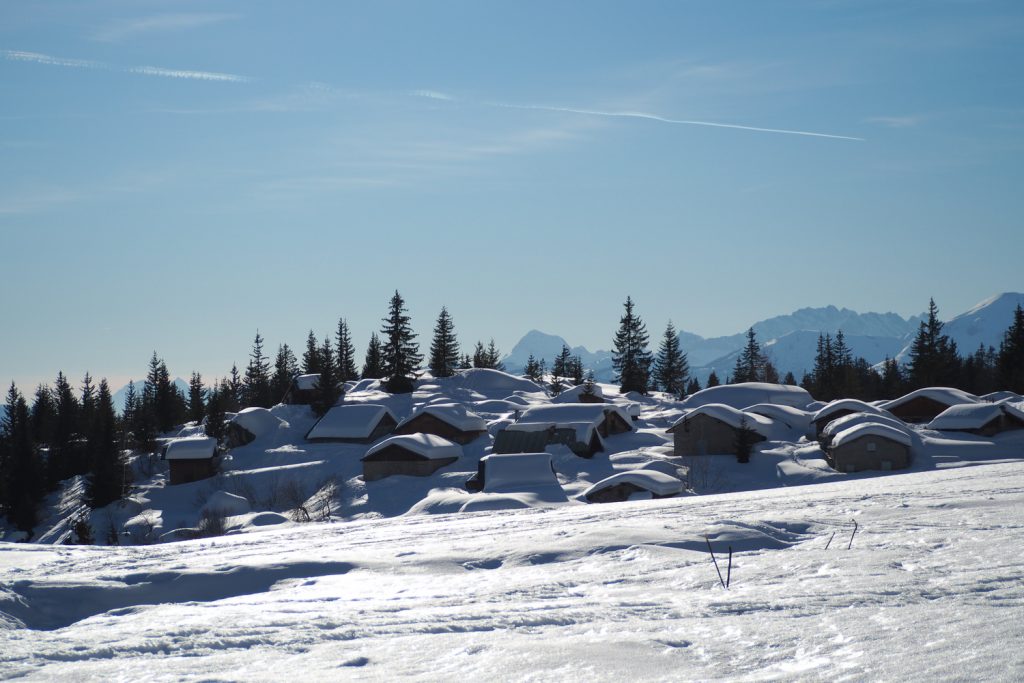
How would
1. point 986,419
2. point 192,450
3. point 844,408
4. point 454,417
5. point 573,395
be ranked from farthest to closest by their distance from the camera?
1. point 573,395
2. point 454,417
3. point 192,450
4. point 844,408
5. point 986,419

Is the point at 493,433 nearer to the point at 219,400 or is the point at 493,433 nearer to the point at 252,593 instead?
the point at 219,400

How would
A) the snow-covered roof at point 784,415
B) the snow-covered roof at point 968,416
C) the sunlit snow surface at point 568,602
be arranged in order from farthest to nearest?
the snow-covered roof at point 784,415
the snow-covered roof at point 968,416
the sunlit snow surface at point 568,602

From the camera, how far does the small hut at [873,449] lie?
4694 centimetres

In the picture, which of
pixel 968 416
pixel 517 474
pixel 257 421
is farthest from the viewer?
pixel 257 421

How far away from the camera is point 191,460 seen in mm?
60812

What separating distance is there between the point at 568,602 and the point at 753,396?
64.4 m

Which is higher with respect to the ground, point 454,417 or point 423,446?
point 454,417

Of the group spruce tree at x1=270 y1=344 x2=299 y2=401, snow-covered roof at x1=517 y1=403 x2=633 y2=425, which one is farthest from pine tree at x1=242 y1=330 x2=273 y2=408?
snow-covered roof at x1=517 y1=403 x2=633 y2=425

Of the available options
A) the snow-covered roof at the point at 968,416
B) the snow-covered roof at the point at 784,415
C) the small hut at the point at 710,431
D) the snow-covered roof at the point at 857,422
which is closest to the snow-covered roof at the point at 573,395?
the snow-covered roof at the point at 784,415

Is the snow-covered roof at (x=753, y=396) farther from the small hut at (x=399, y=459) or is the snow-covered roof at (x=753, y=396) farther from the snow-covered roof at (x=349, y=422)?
the small hut at (x=399, y=459)

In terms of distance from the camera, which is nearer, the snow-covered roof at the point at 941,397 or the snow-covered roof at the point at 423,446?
the snow-covered roof at the point at 423,446

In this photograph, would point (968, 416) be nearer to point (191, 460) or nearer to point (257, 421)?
point (191, 460)

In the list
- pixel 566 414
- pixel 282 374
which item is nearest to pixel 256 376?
pixel 282 374

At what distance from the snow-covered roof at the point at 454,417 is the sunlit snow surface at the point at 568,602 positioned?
4282cm
